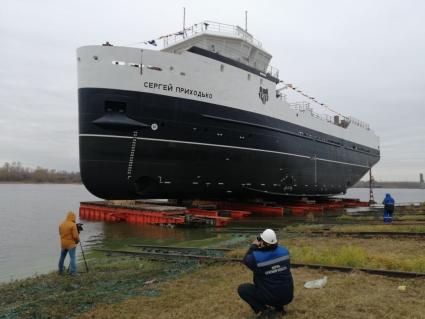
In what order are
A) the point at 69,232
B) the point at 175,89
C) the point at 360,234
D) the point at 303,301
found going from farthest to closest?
the point at 175,89, the point at 360,234, the point at 69,232, the point at 303,301

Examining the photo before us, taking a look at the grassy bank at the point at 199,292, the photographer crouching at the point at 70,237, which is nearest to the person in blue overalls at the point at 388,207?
the grassy bank at the point at 199,292

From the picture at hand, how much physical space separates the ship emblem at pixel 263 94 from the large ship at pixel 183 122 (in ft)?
0.18

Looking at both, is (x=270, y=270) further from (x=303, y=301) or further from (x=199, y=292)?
(x=199, y=292)

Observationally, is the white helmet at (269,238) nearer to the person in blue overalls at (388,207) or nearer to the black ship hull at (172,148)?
the black ship hull at (172,148)

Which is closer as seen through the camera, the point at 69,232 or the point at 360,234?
the point at 69,232

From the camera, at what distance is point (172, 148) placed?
15.4 meters

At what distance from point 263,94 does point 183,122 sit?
18.2ft

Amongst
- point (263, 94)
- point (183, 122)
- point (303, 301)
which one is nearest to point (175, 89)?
point (183, 122)

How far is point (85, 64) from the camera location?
48.6 ft

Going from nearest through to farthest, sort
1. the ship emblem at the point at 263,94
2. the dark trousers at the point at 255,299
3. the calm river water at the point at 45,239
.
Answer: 1. the dark trousers at the point at 255,299
2. the calm river water at the point at 45,239
3. the ship emblem at the point at 263,94

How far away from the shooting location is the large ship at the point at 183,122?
48.1 ft

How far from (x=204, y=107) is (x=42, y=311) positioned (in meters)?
11.9

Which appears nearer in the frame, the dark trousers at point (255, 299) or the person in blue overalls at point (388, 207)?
the dark trousers at point (255, 299)

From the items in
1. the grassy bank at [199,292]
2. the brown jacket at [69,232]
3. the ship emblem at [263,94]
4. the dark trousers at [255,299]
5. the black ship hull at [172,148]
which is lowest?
the grassy bank at [199,292]
